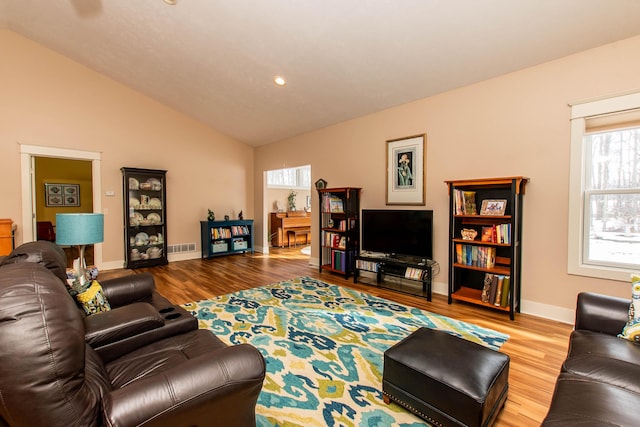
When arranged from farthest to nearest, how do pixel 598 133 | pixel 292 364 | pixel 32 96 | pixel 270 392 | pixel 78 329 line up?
pixel 32 96 → pixel 598 133 → pixel 292 364 → pixel 270 392 → pixel 78 329

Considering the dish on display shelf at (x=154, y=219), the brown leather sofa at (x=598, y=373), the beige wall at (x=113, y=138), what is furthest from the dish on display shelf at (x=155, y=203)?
the brown leather sofa at (x=598, y=373)

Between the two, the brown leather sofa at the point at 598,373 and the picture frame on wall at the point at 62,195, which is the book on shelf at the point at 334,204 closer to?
the brown leather sofa at the point at 598,373

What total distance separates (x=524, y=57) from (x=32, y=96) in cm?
696

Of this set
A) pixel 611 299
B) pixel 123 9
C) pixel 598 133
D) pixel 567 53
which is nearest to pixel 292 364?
pixel 611 299

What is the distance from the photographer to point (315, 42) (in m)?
3.26

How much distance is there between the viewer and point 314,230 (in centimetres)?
587

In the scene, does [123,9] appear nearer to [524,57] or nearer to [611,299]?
[524,57]

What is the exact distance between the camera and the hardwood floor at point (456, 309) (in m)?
1.92

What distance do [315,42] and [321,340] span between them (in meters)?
3.15

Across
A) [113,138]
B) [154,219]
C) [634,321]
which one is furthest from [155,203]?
[634,321]

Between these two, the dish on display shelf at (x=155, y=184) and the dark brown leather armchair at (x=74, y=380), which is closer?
the dark brown leather armchair at (x=74, y=380)

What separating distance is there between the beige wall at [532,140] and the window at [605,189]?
86mm

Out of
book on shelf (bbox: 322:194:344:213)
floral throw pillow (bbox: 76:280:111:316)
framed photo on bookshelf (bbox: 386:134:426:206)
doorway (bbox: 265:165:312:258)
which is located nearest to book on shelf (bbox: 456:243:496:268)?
framed photo on bookshelf (bbox: 386:134:426:206)

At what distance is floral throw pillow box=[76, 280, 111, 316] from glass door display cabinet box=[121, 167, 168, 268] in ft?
13.0
